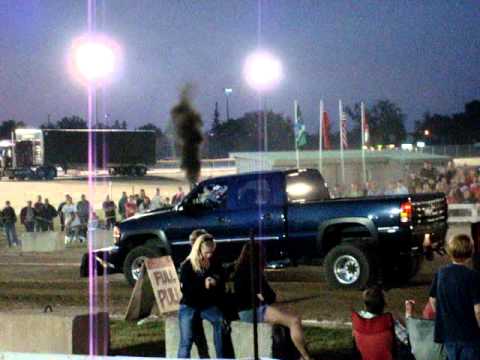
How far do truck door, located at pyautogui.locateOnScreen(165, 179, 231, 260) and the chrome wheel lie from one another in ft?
6.45

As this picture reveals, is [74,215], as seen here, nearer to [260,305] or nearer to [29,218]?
[29,218]

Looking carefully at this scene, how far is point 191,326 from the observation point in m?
9.48

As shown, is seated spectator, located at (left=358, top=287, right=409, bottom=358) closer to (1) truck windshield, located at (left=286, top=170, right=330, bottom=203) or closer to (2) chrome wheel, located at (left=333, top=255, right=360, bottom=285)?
(2) chrome wheel, located at (left=333, top=255, right=360, bottom=285)

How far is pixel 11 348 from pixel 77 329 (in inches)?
31.1

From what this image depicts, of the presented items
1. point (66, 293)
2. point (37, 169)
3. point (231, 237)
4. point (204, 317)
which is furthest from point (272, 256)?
point (37, 169)

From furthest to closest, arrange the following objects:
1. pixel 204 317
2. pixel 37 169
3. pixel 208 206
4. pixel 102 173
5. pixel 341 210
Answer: pixel 102 173 < pixel 37 169 < pixel 208 206 < pixel 341 210 < pixel 204 317

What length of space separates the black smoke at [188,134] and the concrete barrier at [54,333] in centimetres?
2653

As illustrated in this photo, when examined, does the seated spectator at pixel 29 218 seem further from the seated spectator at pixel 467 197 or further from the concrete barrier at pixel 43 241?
the seated spectator at pixel 467 197

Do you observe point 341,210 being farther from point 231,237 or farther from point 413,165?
point 413,165

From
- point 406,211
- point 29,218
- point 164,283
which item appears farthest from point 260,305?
point 29,218

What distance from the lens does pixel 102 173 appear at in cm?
7350

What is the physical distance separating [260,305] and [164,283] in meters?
3.94

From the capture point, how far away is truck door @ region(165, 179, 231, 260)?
54.6ft

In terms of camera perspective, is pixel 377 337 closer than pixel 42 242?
Yes
